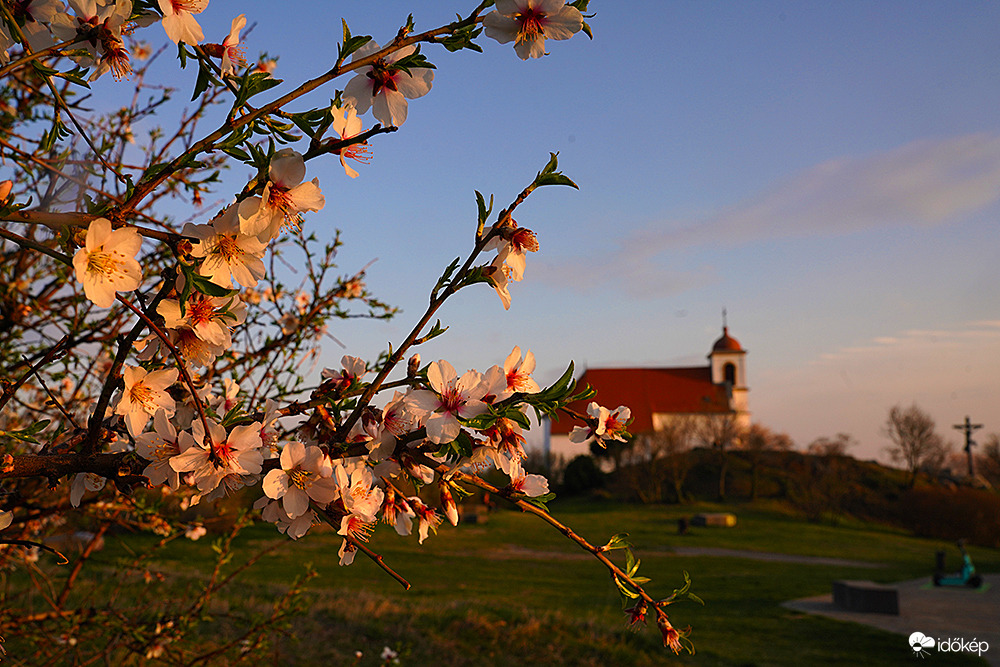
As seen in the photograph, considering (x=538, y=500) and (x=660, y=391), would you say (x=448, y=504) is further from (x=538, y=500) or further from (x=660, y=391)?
(x=660, y=391)

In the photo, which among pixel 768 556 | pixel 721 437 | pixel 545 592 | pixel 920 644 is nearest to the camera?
pixel 920 644

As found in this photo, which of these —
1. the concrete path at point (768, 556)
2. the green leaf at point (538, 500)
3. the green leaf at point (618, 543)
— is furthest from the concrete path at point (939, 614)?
the green leaf at point (538, 500)

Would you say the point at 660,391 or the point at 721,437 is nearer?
the point at 721,437

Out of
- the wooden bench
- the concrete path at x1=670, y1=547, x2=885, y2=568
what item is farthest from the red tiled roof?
the wooden bench

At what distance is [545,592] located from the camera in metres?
12.5

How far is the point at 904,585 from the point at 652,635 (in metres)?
9.54

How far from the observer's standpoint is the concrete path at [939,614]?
8.87m

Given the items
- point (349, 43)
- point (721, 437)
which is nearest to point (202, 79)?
point (349, 43)

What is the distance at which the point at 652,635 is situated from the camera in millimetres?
7188

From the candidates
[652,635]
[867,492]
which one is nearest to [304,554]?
[652,635]

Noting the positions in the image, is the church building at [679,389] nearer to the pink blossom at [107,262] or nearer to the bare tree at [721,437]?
the bare tree at [721,437]

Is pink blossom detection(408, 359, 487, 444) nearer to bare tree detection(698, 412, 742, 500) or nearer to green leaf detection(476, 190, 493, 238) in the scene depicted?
green leaf detection(476, 190, 493, 238)

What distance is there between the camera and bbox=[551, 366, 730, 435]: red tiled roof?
43.2m

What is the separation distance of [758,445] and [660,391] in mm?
Answer: 12451
